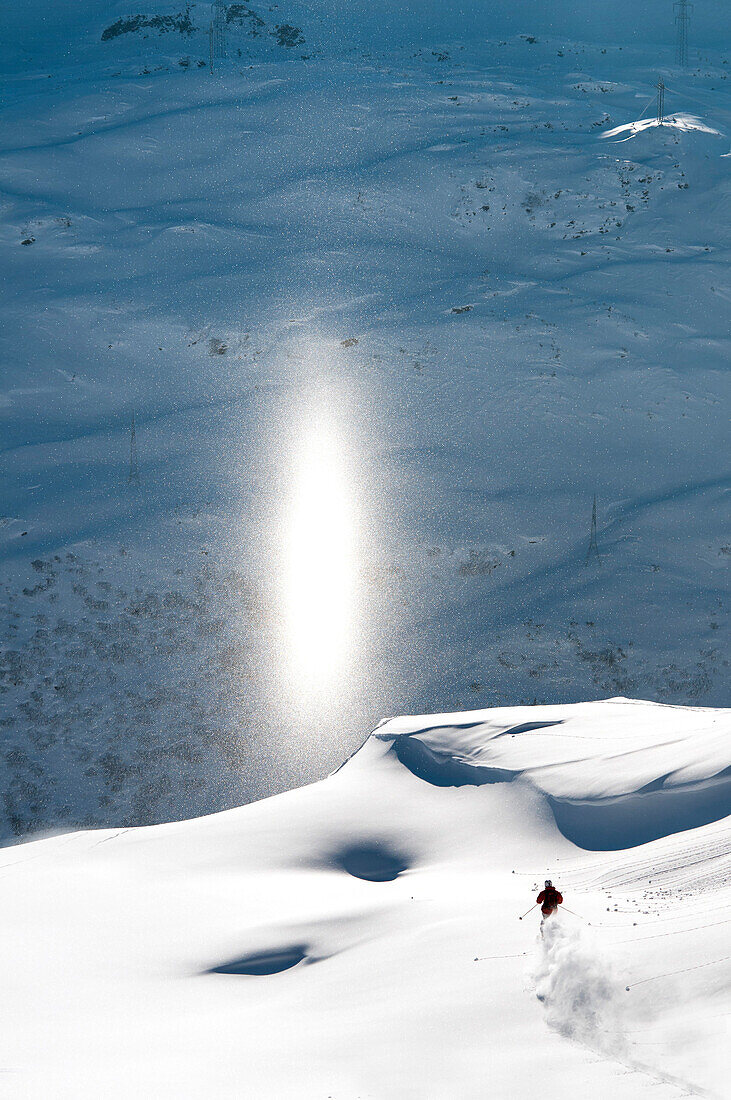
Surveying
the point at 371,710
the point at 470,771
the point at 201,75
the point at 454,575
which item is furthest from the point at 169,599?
the point at 201,75

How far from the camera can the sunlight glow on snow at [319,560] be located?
67.1 feet

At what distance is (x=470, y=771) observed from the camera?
1360 cm

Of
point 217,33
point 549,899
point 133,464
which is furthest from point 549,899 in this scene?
point 217,33

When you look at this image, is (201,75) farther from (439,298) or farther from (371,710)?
(371,710)

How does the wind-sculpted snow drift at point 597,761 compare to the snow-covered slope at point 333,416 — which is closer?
the wind-sculpted snow drift at point 597,761

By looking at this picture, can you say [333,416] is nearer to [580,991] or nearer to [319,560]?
[319,560]

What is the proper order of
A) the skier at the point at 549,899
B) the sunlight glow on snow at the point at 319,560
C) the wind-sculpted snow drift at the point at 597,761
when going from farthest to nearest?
1. the sunlight glow on snow at the point at 319,560
2. the wind-sculpted snow drift at the point at 597,761
3. the skier at the point at 549,899

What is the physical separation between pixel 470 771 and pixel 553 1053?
7121 millimetres

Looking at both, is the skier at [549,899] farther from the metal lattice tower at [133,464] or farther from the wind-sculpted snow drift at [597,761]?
the metal lattice tower at [133,464]

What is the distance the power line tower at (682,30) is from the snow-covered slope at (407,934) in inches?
1584

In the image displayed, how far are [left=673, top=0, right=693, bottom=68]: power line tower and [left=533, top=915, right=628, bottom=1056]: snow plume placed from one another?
148 ft

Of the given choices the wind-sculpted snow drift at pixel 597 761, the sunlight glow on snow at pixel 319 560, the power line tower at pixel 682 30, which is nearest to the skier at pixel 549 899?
the wind-sculpted snow drift at pixel 597 761

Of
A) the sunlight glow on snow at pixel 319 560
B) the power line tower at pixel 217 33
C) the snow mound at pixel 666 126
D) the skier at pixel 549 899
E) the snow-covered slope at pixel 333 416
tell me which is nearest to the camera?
the skier at pixel 549 899

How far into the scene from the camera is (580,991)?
710 centimetres
